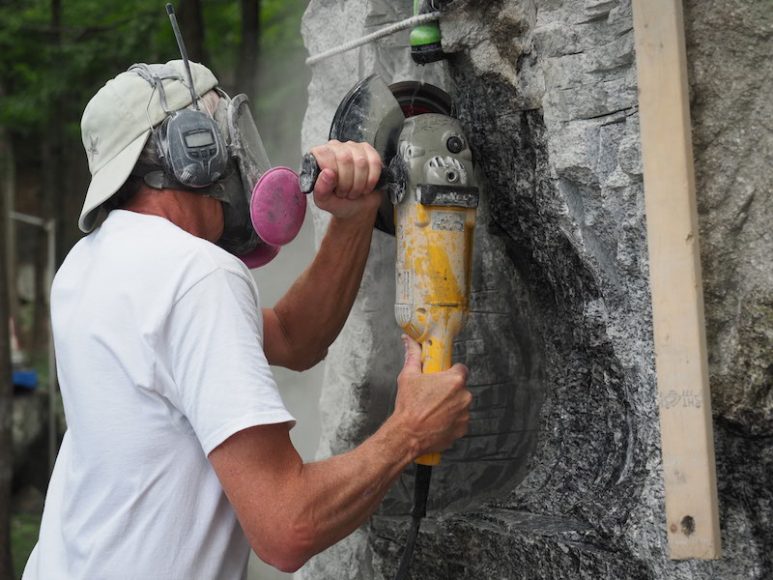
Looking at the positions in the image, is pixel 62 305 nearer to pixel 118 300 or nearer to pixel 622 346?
pixel 118 300

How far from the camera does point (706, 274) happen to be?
205cm

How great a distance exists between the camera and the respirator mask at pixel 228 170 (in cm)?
209

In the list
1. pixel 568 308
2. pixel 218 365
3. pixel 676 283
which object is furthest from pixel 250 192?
pixel 676 283

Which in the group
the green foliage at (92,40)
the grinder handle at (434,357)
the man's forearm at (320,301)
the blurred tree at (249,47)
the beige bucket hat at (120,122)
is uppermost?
the green foliage at (92,40)

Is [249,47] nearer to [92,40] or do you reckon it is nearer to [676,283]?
[92,40]

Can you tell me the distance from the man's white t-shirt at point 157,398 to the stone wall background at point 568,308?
2.76 ft

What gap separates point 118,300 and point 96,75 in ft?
25.7

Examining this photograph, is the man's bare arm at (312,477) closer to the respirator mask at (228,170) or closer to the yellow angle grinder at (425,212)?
the yellow angle grinder at (425,212)

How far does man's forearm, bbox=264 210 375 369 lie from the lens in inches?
100

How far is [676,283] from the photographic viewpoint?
187 centimetres

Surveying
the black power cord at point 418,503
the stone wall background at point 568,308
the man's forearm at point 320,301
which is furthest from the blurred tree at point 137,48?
the black power cord at point 418,503

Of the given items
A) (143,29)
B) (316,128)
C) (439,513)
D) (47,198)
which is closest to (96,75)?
(143,29)

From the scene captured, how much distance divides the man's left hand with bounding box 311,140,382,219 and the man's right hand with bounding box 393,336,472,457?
484 millimetres

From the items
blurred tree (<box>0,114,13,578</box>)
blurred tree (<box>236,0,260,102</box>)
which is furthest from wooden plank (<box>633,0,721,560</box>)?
blurred tree (<box>236,0,260,102</box>)
